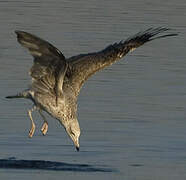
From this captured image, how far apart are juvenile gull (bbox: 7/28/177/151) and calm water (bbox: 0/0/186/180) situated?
0.56m

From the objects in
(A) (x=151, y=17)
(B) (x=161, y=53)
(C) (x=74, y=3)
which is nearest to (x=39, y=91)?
(B) (x=161, y=53)

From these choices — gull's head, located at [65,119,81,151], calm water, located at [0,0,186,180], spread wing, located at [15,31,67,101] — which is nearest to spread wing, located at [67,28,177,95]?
gull's head, located at [65,119,81,151]

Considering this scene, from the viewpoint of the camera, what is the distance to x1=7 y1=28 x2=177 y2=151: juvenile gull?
1318 cm

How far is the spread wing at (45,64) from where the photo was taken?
12.9 meters

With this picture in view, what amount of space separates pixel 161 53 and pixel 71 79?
7252 mm

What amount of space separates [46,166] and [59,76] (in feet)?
5.21

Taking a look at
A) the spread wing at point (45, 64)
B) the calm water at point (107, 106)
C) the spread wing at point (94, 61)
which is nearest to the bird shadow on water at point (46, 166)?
the calm water at point (107, 106)

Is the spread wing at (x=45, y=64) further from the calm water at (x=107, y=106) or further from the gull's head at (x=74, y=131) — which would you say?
the calm water at (x=107, y=106)

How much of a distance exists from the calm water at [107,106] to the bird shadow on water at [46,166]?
1cm

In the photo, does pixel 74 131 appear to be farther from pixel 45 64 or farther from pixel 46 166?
pixel 45 64

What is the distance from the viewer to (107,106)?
58.6ft

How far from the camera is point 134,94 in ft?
60.6

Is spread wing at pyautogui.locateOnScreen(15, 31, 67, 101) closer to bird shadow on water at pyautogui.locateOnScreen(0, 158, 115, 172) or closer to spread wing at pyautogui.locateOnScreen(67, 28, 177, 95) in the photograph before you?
spread wing at pyautogui.locateOnScreen(67, 28, 177, 95)

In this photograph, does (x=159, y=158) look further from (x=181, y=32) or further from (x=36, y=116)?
(x=181, y=32)
